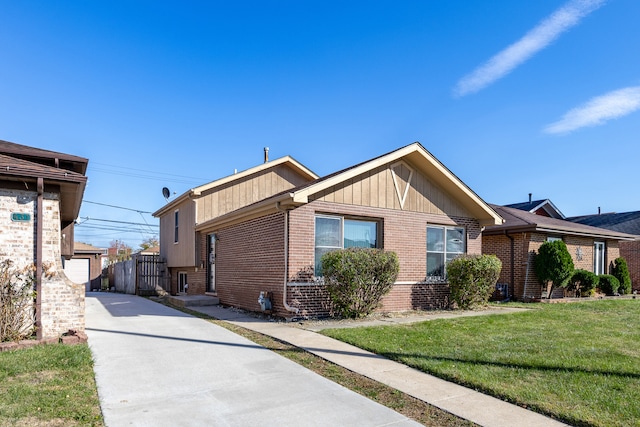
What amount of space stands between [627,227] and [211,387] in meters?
29.3

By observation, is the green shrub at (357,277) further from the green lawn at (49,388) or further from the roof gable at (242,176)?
the roof gable at (242,176)

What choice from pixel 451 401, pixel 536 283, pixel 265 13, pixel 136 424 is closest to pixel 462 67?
pixel 265 13

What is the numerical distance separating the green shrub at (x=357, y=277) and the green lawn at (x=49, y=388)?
520 centimetres

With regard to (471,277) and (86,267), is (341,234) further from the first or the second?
(86,267)

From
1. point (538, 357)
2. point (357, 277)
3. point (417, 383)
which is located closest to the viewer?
point (417, 383)

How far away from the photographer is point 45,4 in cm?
1148

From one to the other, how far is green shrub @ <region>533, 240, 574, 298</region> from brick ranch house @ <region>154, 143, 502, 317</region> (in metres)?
3.39

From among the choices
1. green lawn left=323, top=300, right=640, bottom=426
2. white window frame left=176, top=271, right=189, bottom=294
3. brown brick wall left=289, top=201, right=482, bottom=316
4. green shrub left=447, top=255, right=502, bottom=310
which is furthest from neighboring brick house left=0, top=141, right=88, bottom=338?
white window frame left=176, top=271, right=189, bottom=294

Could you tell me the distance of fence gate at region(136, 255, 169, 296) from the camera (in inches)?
755

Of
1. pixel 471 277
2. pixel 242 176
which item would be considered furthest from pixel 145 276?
pixel 471 277

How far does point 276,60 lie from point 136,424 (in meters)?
13.9

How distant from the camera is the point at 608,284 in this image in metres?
18.8

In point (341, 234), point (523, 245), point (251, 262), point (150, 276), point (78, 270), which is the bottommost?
point (78, 270)

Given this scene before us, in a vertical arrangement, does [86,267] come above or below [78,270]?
→ above
